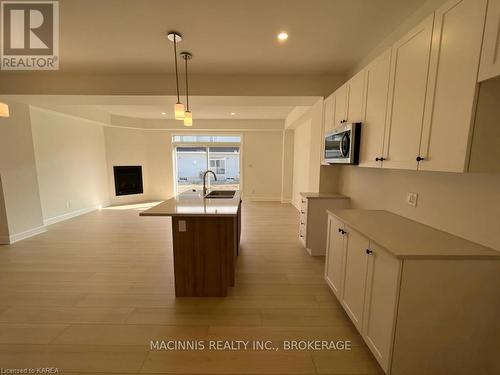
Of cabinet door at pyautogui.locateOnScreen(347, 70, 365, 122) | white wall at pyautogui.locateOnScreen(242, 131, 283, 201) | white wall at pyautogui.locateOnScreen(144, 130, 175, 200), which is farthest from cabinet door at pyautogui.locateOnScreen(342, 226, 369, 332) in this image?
white wall at pyautogui.locateOnScreen(144, 130, 175, 200)

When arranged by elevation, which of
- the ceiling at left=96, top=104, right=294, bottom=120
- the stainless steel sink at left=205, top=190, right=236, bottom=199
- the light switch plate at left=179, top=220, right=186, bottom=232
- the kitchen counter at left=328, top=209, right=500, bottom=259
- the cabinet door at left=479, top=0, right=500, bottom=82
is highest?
the ceiling at left=96, top=104, right=294, bottom=120

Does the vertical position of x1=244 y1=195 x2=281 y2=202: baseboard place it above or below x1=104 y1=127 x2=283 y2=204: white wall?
below

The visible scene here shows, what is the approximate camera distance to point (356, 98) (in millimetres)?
2330

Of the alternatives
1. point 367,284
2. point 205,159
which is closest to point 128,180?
point 205,159

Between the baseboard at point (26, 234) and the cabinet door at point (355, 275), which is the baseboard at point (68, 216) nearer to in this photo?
the baseboard at point (26, 234)

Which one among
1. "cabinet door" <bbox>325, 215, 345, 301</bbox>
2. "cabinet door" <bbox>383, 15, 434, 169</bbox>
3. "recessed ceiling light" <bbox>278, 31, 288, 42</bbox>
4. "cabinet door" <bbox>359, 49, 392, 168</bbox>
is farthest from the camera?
"recessed ceiling light" <bbox>278, 31, 288, 42</bbox>

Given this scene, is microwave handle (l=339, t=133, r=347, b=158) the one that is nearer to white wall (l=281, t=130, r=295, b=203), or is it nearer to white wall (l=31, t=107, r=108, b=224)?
white wall (l=281, t=130, r=295, b=203)

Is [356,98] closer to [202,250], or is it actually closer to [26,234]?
[202,250]

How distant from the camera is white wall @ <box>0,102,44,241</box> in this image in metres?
3.41

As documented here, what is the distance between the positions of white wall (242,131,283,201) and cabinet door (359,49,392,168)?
4906mm

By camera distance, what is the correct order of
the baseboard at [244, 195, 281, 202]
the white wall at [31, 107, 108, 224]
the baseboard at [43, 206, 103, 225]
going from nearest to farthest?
the white wall at [31, 107, 108, 224] < the baseboard at [43, 206, 103, 225] < the baseboard at [244, 195, 281, 202]

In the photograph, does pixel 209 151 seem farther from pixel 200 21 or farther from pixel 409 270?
pixel 409 270

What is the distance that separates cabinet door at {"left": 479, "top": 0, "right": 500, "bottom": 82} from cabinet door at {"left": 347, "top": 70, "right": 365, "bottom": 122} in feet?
3.78

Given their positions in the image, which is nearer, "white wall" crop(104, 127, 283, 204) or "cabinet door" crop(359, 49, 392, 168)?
"cabinet door" crop(359, 49, 392, 168)
